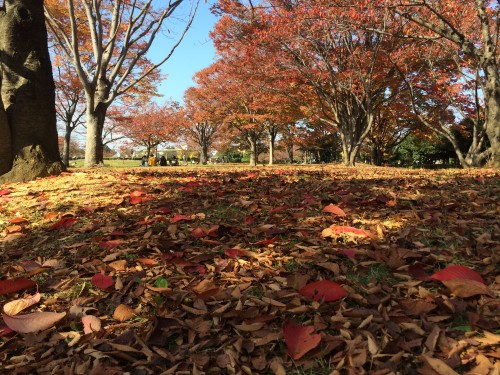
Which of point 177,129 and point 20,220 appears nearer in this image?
point 20,220

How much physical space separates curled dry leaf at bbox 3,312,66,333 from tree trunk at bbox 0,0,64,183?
4.21 metres

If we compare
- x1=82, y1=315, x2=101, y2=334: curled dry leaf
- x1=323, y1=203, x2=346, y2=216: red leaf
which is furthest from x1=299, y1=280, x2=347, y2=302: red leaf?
x1=323, y1=203, x2=346, y2=216: red leaf

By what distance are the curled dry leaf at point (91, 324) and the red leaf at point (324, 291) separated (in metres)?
1.00

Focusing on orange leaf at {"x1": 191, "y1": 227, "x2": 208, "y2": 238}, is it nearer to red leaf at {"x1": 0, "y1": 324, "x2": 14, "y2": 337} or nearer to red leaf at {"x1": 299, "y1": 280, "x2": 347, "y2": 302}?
red leaf at {"x1": 299, "y1": 280, "x2": 347, "y2": 302}

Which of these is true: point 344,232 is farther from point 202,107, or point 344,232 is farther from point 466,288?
point 202,107

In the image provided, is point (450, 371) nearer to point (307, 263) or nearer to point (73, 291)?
point (307, 263)

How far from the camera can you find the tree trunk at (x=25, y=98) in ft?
17.1

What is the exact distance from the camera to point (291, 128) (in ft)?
85.6

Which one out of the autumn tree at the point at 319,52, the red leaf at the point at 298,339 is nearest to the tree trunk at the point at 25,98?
the red leaf at the point at 298,339

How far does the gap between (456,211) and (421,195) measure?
631 millimetres

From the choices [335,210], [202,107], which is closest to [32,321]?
[335,210]

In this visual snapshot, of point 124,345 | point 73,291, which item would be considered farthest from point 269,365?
point 73,291

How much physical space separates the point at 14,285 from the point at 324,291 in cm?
175

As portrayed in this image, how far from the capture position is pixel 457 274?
70.9 inches
